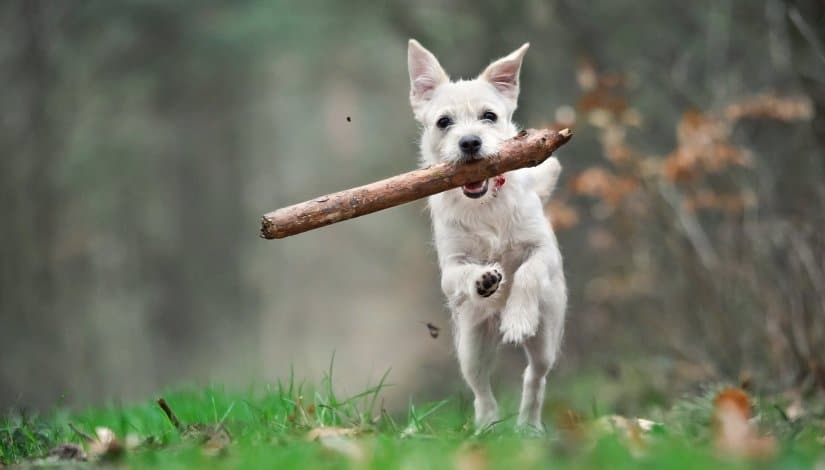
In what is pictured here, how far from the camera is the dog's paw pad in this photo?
209 inches

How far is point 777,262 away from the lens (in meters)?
8.27

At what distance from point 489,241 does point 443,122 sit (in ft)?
2.62

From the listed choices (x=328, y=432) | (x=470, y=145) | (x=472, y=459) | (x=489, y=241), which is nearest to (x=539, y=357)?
(x=489, y=241)

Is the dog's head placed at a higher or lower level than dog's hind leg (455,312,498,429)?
higher

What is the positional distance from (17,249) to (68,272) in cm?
472

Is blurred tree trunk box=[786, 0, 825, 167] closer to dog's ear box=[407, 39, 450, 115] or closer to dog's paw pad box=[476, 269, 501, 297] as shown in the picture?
dog's ear box=[407, 39, 450, 115]

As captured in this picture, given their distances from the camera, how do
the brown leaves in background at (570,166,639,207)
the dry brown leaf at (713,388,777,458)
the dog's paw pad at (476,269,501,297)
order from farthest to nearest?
the brown leaves in background at (570,166,639,207)
the dog's paw pad at (476,269,501,297)
the dry brown leaf at (713,388,777,458)

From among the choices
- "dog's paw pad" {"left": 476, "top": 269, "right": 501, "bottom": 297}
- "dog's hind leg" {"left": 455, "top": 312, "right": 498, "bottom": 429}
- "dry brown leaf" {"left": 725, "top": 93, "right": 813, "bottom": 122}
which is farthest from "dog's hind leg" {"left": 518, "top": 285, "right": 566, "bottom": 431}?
"dry brown leaf" {"left": 725, "top": 93, "right": 813, "bottom": 122}

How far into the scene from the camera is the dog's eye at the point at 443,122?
5.99m

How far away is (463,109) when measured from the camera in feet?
19.6

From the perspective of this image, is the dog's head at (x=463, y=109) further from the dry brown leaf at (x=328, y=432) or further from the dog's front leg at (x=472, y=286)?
the dry brown leaf at (x=328, y=432)

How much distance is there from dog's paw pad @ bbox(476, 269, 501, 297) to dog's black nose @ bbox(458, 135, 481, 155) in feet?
2.23

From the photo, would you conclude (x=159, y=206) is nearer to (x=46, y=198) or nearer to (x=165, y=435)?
(x=46, y=198)

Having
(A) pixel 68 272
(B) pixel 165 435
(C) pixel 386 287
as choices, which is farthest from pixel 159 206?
(B) pixel 165 435
